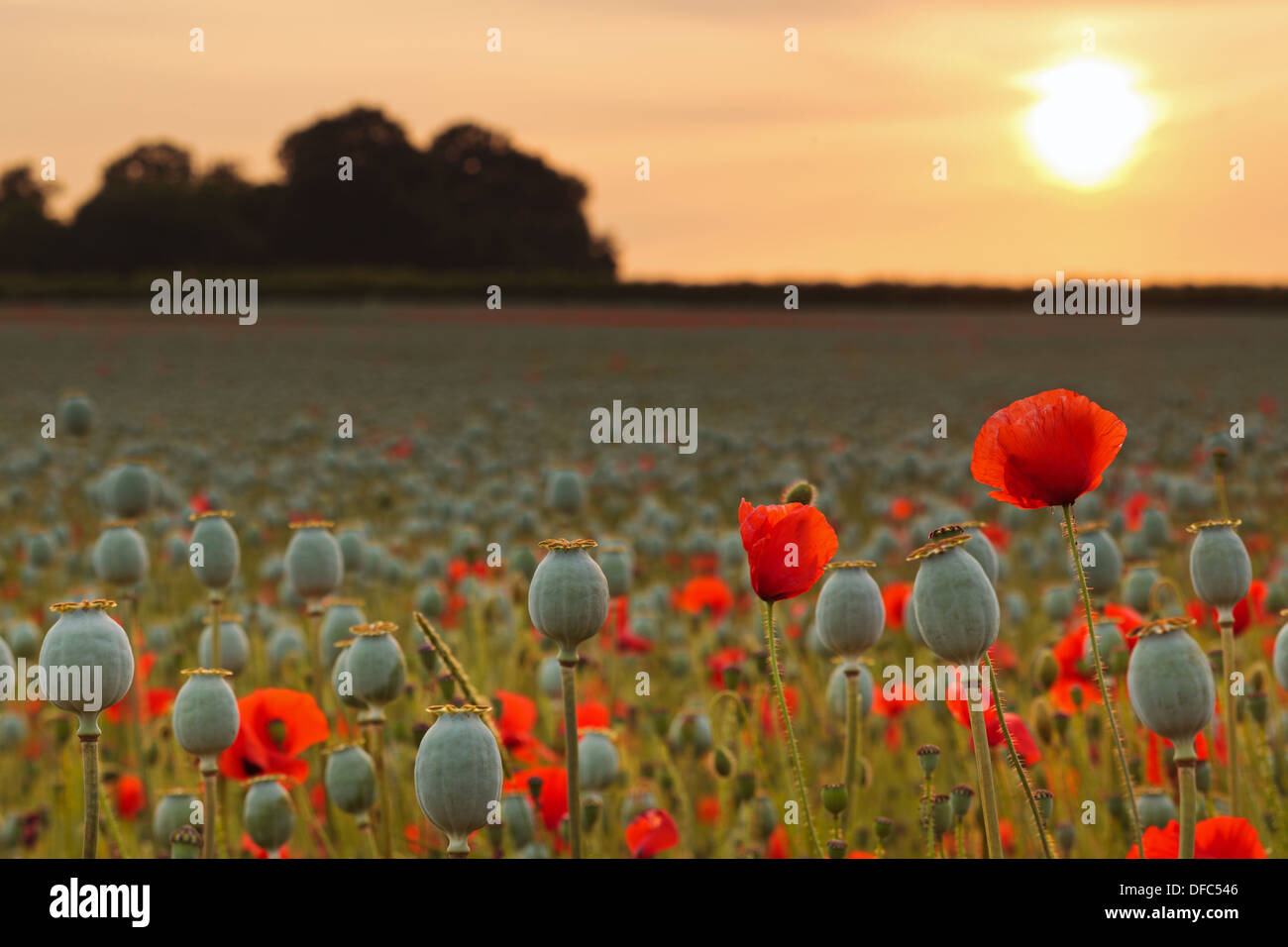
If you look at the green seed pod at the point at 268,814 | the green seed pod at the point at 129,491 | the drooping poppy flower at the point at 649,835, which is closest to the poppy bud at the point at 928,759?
the drooping poppy flower at the point at 649,835

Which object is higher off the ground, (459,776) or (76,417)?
(76,417)

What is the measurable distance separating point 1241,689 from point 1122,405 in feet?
36.1

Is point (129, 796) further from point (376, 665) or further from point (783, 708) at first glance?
point (783, 708)

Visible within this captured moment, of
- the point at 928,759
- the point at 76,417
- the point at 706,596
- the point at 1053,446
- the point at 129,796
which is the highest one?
the point at 76,417

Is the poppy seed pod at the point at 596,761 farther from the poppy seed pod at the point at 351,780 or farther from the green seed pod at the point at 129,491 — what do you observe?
the green seed pod at the point at 129,491

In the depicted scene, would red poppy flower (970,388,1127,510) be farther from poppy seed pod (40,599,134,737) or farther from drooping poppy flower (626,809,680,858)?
drooping poppy flower (626,809,680,858)

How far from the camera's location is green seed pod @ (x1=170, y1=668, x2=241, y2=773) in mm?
1412

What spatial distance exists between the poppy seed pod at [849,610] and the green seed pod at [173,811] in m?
1.02

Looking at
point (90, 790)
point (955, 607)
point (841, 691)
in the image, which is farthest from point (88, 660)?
point (841, 691)

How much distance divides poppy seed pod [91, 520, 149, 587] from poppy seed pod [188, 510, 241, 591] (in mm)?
88

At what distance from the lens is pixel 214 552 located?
6.28 feet

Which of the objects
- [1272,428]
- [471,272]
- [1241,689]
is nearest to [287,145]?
[471,272]

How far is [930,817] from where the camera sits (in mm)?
1509

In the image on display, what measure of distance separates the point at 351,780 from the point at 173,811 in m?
0.43
